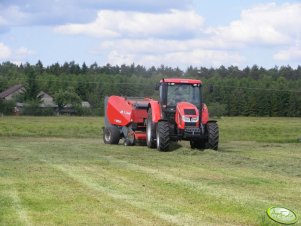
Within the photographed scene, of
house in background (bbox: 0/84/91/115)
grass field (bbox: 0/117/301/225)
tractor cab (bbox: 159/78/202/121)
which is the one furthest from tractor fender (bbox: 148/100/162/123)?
house in background (bbox: 0/84/91/115)

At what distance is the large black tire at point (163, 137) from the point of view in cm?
2056

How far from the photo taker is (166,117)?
21828 millimetres

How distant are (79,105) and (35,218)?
96967 mm

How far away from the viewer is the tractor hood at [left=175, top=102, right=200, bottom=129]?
20.8 meters

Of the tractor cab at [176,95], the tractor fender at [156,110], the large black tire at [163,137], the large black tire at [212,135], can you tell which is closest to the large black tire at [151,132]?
the tractor fender at [156,110]

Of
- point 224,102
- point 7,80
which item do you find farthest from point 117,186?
point 7,80

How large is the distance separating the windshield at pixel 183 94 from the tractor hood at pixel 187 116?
798 mm

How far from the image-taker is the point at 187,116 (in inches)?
819

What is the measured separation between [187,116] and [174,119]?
0.96m

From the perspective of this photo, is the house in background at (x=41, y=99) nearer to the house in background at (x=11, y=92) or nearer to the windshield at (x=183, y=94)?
the house in background at (x=11, y=92)

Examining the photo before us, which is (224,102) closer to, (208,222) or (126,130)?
(126,130)

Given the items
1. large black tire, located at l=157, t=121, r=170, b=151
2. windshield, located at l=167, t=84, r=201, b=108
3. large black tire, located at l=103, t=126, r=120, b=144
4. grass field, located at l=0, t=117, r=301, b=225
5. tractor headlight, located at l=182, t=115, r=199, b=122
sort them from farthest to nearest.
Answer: large black tire, located at l=103, t=126, r=120, b=144, windshield, located at l=167, t=84, r=201, b=108, tractor headlight, located at l=182, t=115, r=199, b=122, large black tire, located at l=157, t=121, r=170, b=151, grass field, located at l=0, t=117, r=301, b=225
